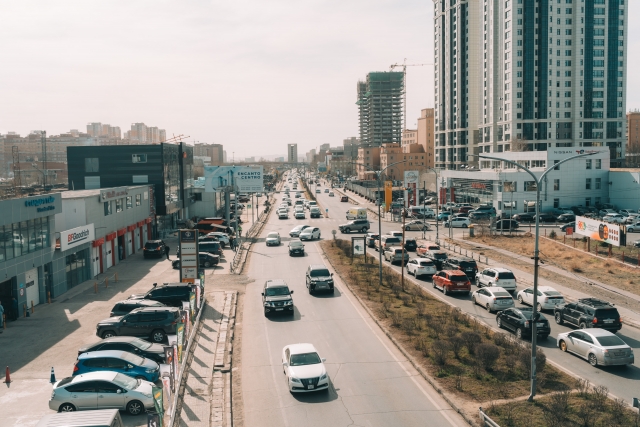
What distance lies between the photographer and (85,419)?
13289 mm


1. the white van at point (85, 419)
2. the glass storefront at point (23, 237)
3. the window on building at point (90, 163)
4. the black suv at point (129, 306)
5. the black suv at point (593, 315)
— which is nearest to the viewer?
the white van at point (85, 419)

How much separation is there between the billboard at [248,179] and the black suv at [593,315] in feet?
160

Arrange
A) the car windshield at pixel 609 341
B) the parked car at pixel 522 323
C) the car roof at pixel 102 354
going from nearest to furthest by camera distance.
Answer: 1. the car roof at pixel 102 354
2. the car windshield at pixel 609 341
3. the parked car at pixel 522 323

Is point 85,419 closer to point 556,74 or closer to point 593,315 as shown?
point 593,315

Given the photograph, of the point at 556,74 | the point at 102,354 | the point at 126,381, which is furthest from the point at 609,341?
the point at 556,74

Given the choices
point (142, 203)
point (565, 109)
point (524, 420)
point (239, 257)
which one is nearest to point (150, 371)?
point (524, 420)

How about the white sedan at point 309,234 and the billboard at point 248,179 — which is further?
the billboard at point 248,179

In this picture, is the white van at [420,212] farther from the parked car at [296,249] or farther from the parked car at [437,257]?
the parked car at [437,257]

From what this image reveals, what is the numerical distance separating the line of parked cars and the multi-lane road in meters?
3.27

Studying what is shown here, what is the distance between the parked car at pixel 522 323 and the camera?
23.8 metres

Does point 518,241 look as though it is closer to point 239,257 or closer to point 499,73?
point 239,257

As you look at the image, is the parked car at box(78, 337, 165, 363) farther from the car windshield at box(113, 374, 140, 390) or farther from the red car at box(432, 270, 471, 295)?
the red car at box(432, 270, 471, 295)

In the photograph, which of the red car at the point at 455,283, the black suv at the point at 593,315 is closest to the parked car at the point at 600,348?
the black suv at the point at 593,315

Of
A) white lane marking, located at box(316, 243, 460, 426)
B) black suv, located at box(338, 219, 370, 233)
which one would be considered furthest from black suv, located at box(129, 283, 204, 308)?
black suv, located at box(338, 219, 370, 233)
